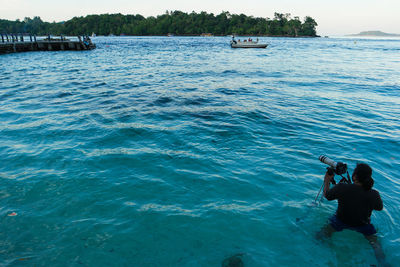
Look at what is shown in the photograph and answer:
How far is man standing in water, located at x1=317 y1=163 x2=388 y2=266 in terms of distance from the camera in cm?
412

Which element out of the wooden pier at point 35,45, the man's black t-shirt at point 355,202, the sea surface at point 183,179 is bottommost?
the sea surface at point 183,179

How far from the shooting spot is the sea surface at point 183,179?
178 inches

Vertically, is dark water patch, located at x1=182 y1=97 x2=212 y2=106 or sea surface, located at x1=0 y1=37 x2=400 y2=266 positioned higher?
dark water patch, located at x1=182 y1=97 x2=212 y2=106

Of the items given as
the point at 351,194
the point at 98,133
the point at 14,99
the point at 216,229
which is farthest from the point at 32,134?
the point at 351,194

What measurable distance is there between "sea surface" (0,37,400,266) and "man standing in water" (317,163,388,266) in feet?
0.93

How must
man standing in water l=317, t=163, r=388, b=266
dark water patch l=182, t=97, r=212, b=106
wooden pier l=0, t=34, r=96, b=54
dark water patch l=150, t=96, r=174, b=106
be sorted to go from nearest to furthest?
1. man standing in water l=317, t=163, r=388, b=266
2. dark water patch l=150, t=96, r=174, b=106
3. dark water patch l=182, t=97, r=212, b=106
4. wooden pier l=0, t=34, r=96, b=54

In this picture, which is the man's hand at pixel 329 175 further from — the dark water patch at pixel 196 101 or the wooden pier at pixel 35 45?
the wooden pier at pixel 35 45

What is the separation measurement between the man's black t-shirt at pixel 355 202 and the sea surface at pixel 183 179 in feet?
2.01

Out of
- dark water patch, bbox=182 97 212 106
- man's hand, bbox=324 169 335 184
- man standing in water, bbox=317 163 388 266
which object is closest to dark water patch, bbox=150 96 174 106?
dark water patch, bbox=182 97 212 106

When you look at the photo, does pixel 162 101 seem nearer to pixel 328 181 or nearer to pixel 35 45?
pixel 328 181

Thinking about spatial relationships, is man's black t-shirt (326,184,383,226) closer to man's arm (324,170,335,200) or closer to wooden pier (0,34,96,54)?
man's arm (324,170,335,200)

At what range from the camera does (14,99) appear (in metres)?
14.4

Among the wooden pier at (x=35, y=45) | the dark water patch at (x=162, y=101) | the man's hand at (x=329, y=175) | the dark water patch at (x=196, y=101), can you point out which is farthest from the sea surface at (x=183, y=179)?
the wooden pier at (x=35, y=45)

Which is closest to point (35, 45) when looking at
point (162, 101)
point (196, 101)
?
point (162, 101)
